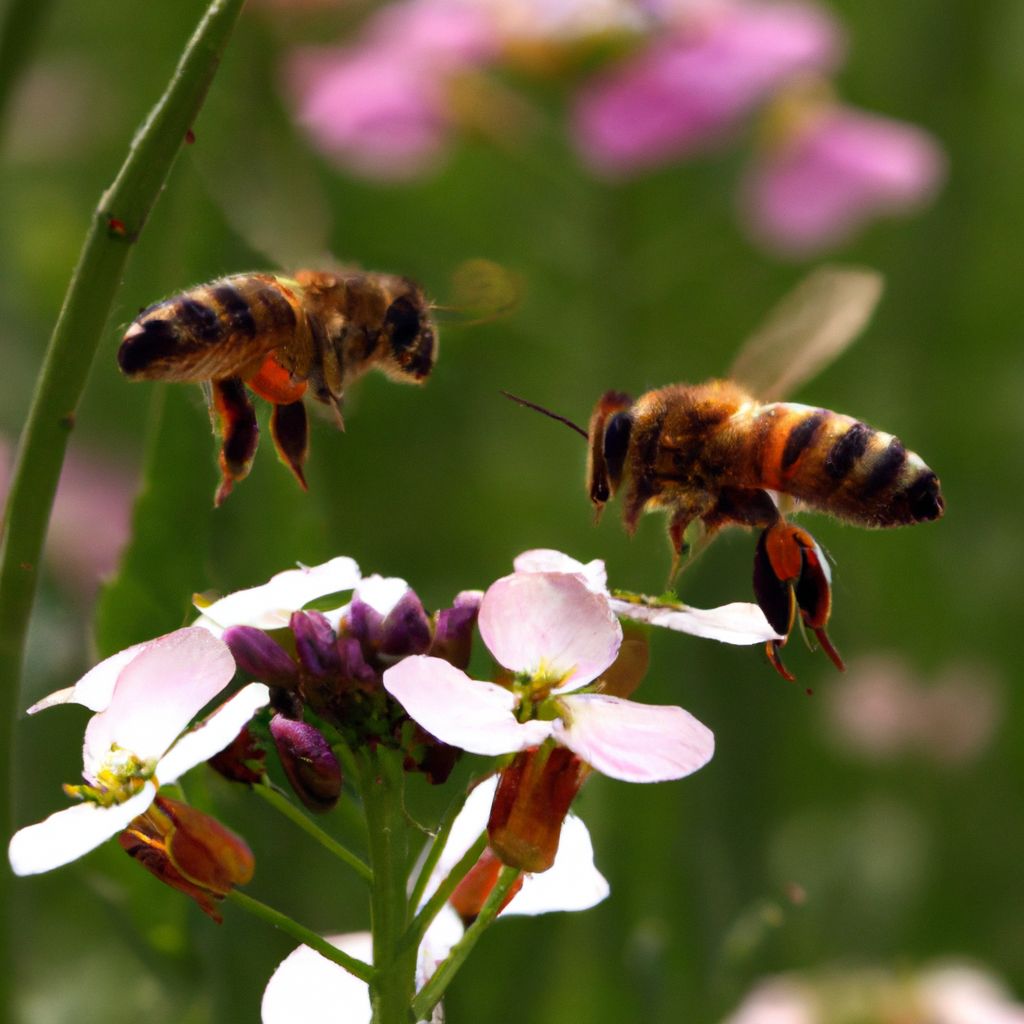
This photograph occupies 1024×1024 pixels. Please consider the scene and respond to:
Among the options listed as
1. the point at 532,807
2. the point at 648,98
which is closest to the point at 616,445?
the point at 532,807

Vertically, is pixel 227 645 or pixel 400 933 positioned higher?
pixel 227 645

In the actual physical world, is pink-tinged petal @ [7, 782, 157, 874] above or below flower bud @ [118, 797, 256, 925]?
above

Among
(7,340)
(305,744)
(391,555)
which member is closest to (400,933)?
(305,744)

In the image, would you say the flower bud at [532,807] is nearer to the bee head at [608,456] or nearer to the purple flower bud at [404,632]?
the purple flower bud at [404,632]

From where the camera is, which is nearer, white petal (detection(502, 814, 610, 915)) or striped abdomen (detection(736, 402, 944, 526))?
white petal (detection(502, 814, 610, 915))

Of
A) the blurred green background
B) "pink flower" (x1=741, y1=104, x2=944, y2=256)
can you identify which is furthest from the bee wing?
"pink flower" (x1=741, y1=104, x2=944, y2=256)

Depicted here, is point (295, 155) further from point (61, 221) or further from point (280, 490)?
point (280, 490)

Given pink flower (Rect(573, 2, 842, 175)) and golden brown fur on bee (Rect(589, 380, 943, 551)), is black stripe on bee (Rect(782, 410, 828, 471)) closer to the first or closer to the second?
golden brown fur on bee (Rect(589, 380, 943, 551))
